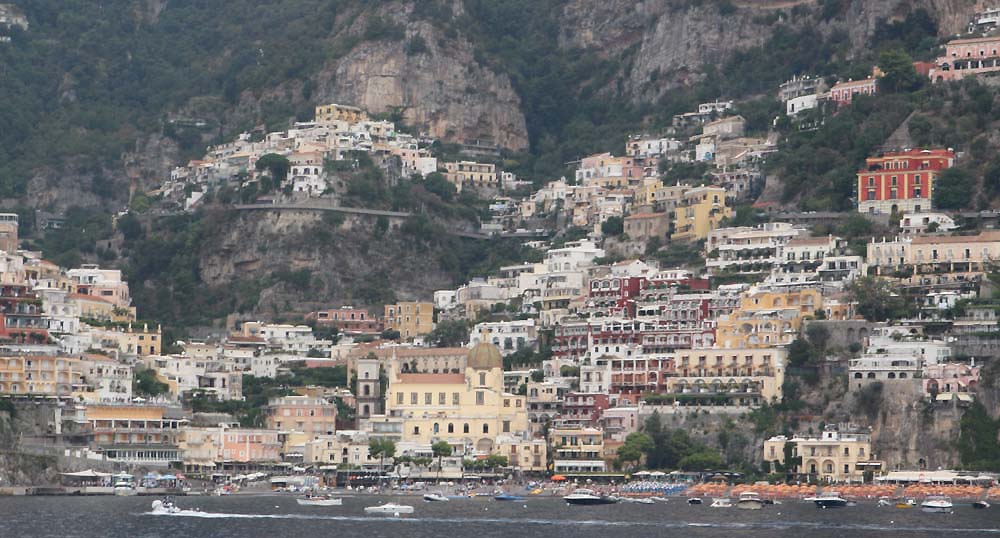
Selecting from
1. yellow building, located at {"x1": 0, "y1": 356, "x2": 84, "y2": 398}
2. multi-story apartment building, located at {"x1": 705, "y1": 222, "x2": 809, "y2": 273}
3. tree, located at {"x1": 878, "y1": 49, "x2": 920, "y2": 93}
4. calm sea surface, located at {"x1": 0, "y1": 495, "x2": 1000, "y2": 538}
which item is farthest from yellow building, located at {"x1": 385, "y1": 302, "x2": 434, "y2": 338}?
calm sea surface, located at {"x1": 0, "y1": 495, "x2": 1000, "y2": 538}

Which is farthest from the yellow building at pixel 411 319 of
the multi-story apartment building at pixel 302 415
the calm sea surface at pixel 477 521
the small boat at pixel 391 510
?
the small boat at pixel 391 510

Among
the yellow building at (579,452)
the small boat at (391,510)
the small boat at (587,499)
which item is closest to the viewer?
the small boat at (391,510)

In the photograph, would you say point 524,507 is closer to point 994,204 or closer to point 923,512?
point 923,512

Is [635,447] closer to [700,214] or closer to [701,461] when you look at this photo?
[701,461]

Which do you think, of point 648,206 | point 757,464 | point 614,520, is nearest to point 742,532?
point 614,520

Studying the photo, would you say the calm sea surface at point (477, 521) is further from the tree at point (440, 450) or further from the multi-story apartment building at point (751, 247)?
the multi-story apartment building at point (751, 247)

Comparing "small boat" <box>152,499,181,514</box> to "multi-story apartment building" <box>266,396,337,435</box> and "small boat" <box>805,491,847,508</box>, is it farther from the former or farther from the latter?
"small boat" <box>805,491,847,508</box>

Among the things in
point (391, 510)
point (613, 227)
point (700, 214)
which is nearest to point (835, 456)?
point (391, 510)
